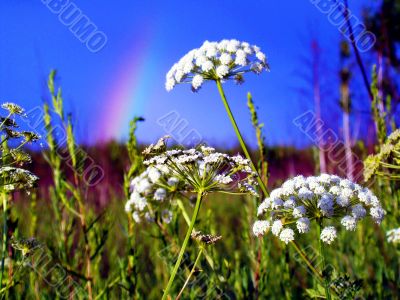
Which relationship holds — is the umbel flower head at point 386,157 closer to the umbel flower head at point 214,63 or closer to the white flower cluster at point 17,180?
the umbel flower head at point 214,63

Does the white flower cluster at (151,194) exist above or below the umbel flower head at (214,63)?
below

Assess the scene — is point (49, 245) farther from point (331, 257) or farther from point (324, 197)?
point (331, 257)

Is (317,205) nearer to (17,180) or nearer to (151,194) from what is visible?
(151,194)

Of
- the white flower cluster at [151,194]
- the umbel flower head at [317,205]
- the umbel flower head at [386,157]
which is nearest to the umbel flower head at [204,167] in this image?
the umbel flower head at [317,205]

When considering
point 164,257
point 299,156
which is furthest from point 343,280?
point 299,156

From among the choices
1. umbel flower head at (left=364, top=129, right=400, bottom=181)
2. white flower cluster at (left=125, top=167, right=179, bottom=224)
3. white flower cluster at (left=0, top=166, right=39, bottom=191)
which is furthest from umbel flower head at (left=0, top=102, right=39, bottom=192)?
umbel flower head at (left=364, top=129, right=400, bottom=181)

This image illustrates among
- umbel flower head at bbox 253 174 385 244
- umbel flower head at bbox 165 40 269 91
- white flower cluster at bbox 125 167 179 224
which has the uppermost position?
umbel flower head at bbox 165 40 269 91

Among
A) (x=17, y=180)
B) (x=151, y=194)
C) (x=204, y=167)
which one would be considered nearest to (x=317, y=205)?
(x=204, y=167)

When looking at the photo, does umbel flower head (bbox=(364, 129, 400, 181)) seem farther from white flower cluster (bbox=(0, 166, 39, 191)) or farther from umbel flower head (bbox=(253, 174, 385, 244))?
white flower cluster (bbox=(0, 166, 39, 191))
